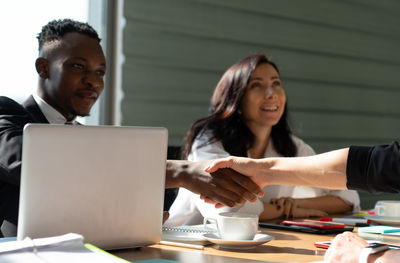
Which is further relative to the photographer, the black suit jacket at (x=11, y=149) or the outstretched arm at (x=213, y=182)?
the outstretched arm at (x=213, y=182)

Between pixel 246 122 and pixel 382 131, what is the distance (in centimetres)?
208

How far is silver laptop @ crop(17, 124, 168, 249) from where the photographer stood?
1059 mm

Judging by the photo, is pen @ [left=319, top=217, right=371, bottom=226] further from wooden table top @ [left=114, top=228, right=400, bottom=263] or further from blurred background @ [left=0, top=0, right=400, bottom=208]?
blurred background @ [left=0, top=0, right=400, bottom=208]

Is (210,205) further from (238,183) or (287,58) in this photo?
(287,58)

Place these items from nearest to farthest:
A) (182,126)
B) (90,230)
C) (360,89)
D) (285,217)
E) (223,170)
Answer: (90,230), (223,170), (285,217), (182,126), (360,89)

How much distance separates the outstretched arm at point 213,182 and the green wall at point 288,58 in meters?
1.49

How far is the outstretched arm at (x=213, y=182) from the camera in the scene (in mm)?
1638

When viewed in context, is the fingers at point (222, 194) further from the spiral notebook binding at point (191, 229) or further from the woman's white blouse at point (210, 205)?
the spiral notebook binding at point (191, 229)

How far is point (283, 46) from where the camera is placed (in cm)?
377

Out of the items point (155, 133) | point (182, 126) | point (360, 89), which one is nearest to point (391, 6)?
point (360, 89)

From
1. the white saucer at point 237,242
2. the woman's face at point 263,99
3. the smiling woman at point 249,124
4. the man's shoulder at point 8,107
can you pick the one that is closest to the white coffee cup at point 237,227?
the white saucer at point 237,242

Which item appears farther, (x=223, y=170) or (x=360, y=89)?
(x=360, y=89)

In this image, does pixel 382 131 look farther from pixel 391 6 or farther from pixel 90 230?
pixel 90 230

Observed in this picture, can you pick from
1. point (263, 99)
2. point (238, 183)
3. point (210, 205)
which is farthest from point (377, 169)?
point (263, 99)
